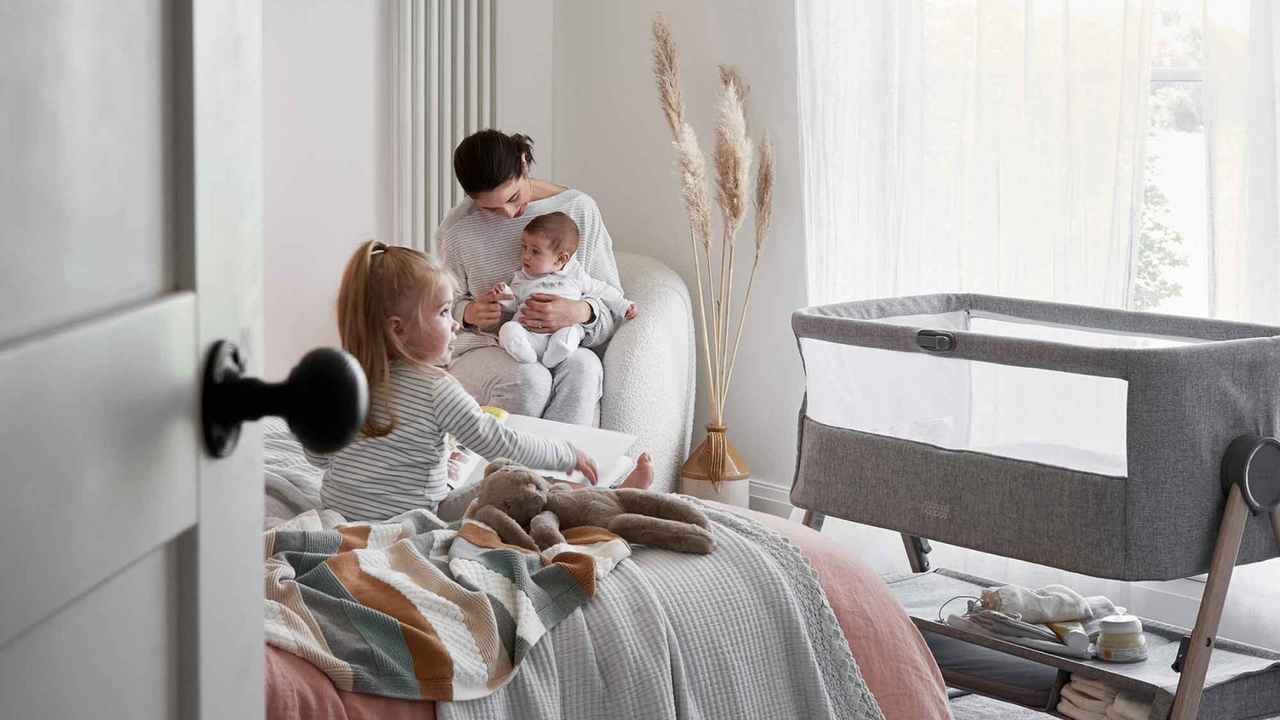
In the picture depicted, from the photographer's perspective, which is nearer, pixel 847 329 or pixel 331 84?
pixel 847 329

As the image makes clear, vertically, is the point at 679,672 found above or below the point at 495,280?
below

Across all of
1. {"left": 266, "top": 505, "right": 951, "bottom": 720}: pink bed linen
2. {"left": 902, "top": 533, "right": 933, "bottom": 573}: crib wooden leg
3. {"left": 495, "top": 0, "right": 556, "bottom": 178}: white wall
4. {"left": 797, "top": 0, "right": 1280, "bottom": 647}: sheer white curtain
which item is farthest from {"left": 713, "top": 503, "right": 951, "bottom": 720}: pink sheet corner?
{"left": 495, "top": 0, "right": 556, "bottom": 178}: white wall

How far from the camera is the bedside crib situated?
2.02 metres

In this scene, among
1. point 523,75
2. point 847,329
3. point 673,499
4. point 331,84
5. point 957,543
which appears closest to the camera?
point 673,499

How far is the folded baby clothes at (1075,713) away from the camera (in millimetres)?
2107

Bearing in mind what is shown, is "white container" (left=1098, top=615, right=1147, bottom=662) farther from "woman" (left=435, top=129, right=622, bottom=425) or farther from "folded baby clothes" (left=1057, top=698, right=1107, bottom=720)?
"woman" (left=435, top=129, right=622, bottom=425)

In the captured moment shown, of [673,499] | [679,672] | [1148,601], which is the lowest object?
[1148,601]

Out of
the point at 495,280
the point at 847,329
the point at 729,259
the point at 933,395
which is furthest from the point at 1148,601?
the point at 495,280

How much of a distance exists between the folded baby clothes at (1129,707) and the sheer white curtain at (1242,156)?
1.17 meters

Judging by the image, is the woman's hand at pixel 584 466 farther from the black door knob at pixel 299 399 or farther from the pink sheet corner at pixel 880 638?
the black door knob at pixel 299 399

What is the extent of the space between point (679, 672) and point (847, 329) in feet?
3.22

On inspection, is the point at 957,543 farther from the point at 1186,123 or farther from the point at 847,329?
the point at 1186,123

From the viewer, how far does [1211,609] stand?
6.67 ft

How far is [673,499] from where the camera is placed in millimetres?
1872
